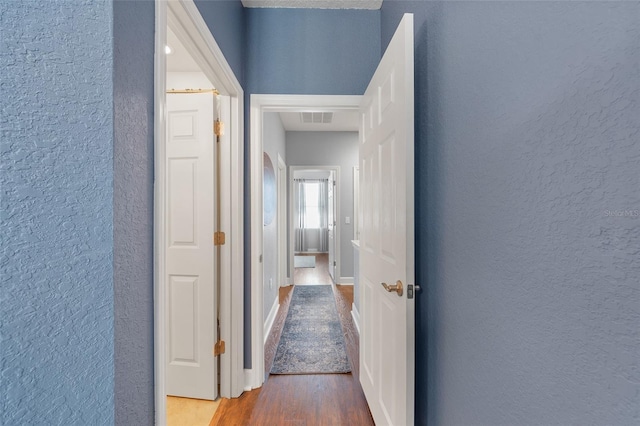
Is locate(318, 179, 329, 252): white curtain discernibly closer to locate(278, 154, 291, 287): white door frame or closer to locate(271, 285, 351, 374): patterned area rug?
locate(278, 154, 291, 287): white door frame

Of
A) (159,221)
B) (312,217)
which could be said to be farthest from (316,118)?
(312,217)

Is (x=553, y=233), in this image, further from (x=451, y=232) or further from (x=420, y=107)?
(x=420, y=107)

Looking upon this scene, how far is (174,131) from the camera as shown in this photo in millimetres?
1961

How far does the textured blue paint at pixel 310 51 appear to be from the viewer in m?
2.04

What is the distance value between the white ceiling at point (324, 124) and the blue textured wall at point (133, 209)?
3.39 metres

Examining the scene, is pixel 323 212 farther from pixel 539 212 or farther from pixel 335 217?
pixel 539 212

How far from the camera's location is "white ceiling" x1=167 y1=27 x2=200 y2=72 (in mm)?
1824

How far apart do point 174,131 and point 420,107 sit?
1.58 m

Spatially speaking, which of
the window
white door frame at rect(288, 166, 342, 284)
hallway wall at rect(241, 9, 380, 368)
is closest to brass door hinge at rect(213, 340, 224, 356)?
hallway wall at rect(241, 9, 380, 368)

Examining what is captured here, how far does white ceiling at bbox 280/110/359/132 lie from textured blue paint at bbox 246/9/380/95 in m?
1.99

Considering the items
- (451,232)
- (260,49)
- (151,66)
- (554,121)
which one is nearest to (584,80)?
(554,121)

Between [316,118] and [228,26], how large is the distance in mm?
2664

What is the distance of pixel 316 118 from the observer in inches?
169

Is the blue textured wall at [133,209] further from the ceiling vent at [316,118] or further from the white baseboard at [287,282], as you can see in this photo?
the white baseboard at [287,282]
